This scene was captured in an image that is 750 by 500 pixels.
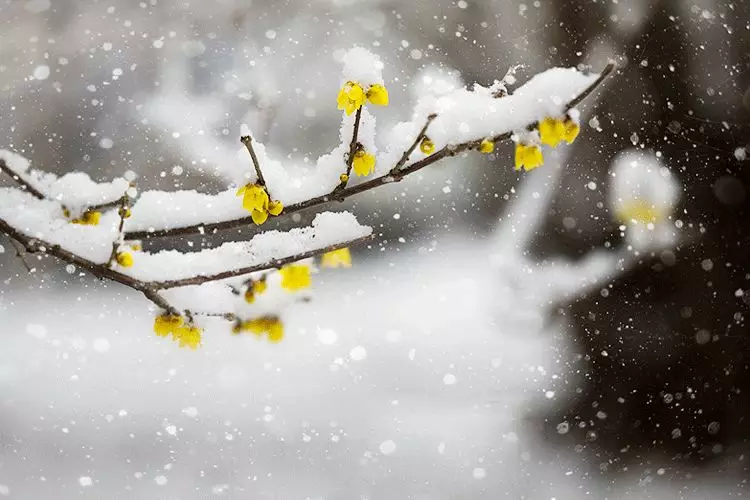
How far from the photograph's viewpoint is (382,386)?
1.63m

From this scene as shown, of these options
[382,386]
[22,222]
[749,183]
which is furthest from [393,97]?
[749,183]

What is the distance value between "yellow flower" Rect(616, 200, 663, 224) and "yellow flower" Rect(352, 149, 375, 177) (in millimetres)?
1380

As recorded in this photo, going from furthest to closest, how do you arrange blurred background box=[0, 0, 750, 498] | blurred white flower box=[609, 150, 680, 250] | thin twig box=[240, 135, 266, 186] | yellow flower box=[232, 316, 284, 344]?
blurred white flower box=[609, 150, 680, 250]
blurred background box=[0, 0, 750, 498]
yellow flower box=[232, 316, 284, 344]
thin twig box=[240, 135, 266, 186]

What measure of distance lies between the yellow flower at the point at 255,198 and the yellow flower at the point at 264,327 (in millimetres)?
109

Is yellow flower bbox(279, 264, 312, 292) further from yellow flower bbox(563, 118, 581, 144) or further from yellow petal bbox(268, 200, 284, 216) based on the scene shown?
yellow flower bbox(563, 118, 581, 144)

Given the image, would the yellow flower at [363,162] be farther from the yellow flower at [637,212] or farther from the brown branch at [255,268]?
the yellow flower at [637,212]

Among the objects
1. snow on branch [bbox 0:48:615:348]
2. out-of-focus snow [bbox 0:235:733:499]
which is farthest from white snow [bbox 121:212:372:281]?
out-of-focus snow [bbox 0:235:733:499]

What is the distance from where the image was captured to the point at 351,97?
0.55 m

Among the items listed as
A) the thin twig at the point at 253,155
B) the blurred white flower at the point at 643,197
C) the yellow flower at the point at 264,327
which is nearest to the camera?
the thin twig at the point at 253,155

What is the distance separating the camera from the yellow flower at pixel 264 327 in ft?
1.94

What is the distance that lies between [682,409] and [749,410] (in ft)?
0.92

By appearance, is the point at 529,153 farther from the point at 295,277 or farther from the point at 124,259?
the point at 124,259

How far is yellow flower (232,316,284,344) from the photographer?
590 millimetres

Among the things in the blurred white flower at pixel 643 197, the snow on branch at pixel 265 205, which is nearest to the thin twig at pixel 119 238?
the snow on branch at pixel 265 205
